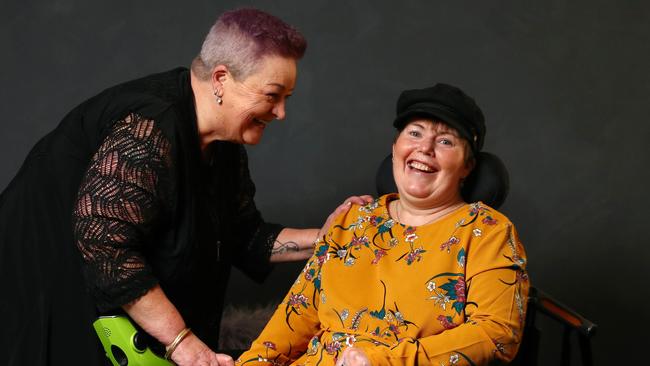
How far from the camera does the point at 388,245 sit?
2355mm

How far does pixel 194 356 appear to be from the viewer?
7.50 ft

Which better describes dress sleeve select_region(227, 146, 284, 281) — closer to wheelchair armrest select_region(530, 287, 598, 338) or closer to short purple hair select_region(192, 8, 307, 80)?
short purple hair select_region(192, 8, 307, 80)

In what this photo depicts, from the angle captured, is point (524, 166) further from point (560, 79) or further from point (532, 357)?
point (532, 357)

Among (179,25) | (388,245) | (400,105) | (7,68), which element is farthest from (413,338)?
(7,68)

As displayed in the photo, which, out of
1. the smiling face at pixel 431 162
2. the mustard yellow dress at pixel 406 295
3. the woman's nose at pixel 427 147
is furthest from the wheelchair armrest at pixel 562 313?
the woman's nose at pixel 427 147

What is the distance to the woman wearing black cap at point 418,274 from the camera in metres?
2.11

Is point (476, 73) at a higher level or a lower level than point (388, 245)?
higher

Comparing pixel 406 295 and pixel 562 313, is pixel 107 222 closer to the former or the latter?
pixel 406 295

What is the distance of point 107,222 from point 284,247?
0.69m

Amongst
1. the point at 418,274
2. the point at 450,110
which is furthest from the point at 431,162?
the point at 418,274

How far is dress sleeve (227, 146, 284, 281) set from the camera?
276 centimetres

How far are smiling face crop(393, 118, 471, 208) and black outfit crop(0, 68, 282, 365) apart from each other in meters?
0.55

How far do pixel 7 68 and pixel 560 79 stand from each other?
2.16 m

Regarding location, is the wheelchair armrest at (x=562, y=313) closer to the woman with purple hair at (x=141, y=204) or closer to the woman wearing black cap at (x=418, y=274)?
the woman wearing black cap at (x=418, y=274)
